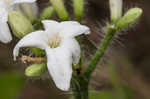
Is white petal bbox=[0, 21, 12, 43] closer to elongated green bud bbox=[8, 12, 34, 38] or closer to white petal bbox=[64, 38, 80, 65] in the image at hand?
elongated green bud bbox=[8, 12, 34, 38]

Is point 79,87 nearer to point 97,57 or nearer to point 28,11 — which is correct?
point 97,57

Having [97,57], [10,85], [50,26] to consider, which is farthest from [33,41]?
[10,85]

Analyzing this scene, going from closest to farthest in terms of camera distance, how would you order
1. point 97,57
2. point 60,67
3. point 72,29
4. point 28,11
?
point 60,67 < point 72,29 < point 97,57 < point 28,11

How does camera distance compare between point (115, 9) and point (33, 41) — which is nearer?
point (33, 41)

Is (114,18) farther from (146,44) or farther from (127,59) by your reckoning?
(146,44)

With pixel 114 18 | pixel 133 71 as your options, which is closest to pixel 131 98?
pixel 133 71

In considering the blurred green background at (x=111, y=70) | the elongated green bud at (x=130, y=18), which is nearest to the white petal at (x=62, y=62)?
the elongated green bud at (x=130, y=18)

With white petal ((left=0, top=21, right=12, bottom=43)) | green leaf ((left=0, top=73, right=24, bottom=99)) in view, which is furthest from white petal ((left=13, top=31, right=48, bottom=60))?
green leaf ((left=0, top=73, right=24, bottom=99))
